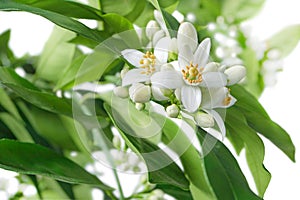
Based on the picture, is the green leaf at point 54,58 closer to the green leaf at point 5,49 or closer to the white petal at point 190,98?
the green leaf at point 5,49

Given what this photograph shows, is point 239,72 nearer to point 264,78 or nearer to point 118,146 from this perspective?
point 118,146

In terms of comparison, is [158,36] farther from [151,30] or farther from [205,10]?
[205,10]

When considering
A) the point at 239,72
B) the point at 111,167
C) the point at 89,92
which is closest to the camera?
the point at 239,72

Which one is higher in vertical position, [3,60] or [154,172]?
[3,60]

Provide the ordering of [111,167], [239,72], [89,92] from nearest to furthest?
1. [239,72]
2. [111,167]
3. [89,92]

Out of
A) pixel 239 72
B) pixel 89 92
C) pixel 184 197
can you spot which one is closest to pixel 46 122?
pixel 89 92

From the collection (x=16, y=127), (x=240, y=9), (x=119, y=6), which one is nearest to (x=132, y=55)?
(x=119, y=6)
